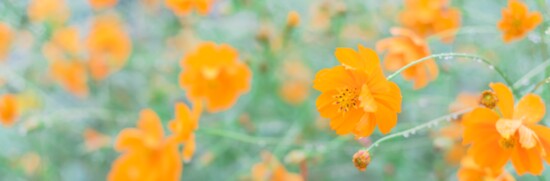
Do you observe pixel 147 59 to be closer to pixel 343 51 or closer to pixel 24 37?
pixel 24 37

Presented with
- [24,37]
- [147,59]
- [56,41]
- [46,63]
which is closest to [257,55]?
[147,59]

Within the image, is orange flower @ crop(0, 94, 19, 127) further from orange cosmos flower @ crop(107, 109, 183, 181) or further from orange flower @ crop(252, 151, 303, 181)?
orange flower @ crop(252, 151, 303, 181)

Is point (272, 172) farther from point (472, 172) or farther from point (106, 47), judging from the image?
point (106, 47)

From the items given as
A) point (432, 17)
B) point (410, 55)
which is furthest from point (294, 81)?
point (410, 55)

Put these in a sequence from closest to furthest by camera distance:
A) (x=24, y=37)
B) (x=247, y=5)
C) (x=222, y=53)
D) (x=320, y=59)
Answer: (x=222, y=53) < (x=247, y=5) < (x=320, y=59) < (x=24, y=37)

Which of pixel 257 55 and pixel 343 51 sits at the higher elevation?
pixel 257 55

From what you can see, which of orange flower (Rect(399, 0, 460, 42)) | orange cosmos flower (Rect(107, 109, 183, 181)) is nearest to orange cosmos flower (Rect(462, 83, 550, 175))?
orange flower (Rect(399, 0, 460, 42))

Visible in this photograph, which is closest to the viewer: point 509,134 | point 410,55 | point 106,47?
point 509,134
